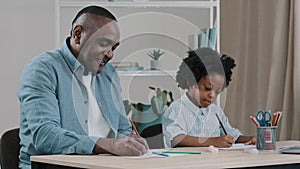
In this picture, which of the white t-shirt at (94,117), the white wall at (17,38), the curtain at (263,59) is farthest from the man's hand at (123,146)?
the white wall at (17,38)

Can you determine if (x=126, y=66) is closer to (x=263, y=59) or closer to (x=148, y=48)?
(x=148, y=48)

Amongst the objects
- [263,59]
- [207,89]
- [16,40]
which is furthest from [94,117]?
[263,59]

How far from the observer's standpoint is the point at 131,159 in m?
1.91

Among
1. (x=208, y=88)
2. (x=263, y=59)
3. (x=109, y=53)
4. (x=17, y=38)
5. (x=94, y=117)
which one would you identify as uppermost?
(x=17, y=38)

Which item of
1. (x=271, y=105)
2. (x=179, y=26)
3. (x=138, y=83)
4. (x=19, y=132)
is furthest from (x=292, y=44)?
(x=19, y=132)

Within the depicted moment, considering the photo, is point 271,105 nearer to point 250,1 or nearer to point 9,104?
point 250,1

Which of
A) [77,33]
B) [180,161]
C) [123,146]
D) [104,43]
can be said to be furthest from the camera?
[77,33]

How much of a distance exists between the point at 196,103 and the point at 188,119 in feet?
0.23

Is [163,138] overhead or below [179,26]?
below

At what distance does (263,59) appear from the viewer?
13.4 ft

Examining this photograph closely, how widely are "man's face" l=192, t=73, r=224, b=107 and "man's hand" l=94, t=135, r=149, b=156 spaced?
45cm

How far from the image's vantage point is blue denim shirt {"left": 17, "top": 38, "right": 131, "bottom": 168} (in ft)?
6.74

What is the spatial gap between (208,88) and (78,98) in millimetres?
492

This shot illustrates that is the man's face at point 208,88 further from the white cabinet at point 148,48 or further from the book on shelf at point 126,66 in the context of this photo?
the book on shelf at point 126,66
